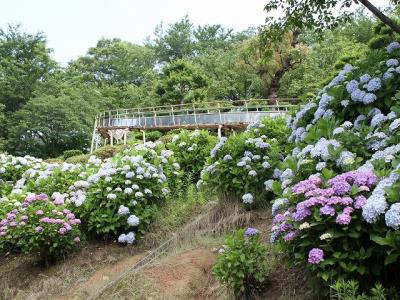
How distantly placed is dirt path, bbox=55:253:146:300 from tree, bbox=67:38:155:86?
119 feet

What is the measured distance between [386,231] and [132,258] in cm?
370

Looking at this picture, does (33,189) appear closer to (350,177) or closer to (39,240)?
(39,240)

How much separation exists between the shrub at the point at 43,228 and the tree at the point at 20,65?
27054 millimetres

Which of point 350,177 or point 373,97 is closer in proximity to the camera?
point 350,177

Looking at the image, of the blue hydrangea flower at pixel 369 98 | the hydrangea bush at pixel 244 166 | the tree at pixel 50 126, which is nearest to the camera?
the blue hydrangea flower at pixel 369 98

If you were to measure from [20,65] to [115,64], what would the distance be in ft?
36.3

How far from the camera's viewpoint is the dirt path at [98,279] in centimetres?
506

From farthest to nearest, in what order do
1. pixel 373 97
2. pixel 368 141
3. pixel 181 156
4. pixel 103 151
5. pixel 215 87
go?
pixel 215 87
pixel 103 151
pixel 181 156
pixel 373 97
pixel 368 141

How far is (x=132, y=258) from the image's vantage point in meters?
5.88

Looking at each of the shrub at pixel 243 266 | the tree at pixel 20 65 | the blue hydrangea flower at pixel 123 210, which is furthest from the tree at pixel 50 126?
the shrub at pixel 243 266

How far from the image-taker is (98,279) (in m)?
5.46

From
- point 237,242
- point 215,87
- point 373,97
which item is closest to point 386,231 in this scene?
point 237,242

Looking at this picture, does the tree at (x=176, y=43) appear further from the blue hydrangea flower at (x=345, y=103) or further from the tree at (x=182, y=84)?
the blue hydrangea flower at (x=345, y=103)

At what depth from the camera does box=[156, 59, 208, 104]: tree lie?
91.9ft
